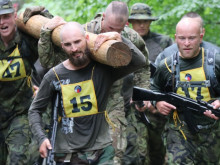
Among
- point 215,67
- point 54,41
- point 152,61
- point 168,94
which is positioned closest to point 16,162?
point 54,41

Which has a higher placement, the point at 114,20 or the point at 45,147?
the point at 114,20

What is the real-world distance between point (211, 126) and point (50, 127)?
7.92 feet

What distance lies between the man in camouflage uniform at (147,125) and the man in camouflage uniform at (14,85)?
237 cm

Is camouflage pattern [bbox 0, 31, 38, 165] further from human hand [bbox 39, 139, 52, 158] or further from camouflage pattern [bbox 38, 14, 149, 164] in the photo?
human hand [bbox 39, 139, 52, 158]

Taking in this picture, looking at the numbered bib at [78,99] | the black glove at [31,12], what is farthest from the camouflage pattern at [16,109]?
the numbered bib at [78,99]

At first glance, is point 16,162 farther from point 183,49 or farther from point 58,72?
point 183,49

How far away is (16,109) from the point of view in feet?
28.0

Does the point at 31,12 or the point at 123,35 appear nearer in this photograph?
the point at 31,12

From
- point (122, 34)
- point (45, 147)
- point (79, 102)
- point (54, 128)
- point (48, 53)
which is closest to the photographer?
point (45, 147)

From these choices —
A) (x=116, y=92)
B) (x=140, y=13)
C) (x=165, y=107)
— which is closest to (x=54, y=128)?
(x=165, y=107)

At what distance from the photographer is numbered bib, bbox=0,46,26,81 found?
27.1 feet

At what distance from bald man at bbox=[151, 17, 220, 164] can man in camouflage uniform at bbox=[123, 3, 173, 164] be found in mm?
2187

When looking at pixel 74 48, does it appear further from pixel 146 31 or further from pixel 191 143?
pixel 146 31

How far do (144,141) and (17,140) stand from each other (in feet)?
10.2
